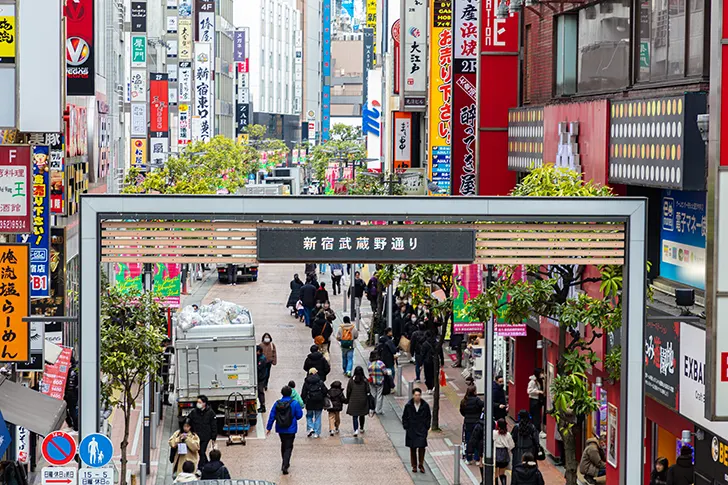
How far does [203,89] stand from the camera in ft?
255

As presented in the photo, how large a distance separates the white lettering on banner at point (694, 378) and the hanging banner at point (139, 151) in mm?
39157

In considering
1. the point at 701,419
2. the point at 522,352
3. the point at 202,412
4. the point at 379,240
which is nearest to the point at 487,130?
the point at 522,352

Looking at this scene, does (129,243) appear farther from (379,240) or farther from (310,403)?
(310,403)

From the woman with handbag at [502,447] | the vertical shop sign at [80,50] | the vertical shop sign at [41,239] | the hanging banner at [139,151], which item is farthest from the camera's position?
the hanging banner at [139,151]

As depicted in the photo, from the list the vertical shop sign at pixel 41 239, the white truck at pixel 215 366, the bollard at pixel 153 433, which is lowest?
the bollard at pixel 153 433

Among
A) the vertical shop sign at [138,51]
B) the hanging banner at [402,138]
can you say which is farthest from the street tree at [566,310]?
the vertical shop sign at [138,51]

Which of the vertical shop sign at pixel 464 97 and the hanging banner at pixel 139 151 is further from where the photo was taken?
the hanging banner at pixel 139 151

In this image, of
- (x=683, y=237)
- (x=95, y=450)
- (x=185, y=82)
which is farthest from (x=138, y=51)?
(x=95, y=450)

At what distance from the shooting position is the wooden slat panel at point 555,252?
47.0 ft

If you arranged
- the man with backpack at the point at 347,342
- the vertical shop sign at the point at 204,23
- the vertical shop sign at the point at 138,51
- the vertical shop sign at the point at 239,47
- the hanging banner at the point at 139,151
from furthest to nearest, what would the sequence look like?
the vertical shop sign at the point at 239,47 → the vertical shop sign at the point at 204,23 → the hanging banner at the point at 139,151 → the vertical shop sign at the point at 138,51 → the man with backpack at the point at 347,342

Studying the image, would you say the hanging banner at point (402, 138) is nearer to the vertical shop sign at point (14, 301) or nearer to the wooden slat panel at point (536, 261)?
the vertical shop sign at point (14, 301)

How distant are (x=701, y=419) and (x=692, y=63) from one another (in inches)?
182

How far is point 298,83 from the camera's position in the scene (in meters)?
169

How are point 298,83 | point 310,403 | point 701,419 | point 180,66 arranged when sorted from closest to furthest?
point 701,419 → point 310,403 → point 180,66 → point 298,83
